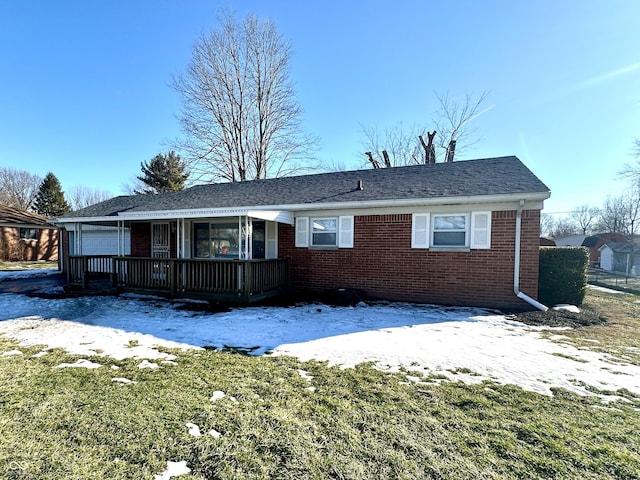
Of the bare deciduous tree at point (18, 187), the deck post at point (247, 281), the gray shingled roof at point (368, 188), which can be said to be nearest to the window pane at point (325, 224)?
the gray shingled roof at point (368, 188)

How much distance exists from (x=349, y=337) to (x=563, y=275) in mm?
7048

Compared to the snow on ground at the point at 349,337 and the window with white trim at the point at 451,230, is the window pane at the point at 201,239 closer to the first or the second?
the snow on ground at the point at 349,337

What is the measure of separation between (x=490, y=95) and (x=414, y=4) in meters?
15.2

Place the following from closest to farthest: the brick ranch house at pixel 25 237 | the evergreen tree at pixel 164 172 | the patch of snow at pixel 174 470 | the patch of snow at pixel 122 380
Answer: the patch of snow at pixel 174 470 < the patch of snow at pixel 122 380 < the brick ranch house at pixel 25 237 < the evergreen tree at pixel 164 172

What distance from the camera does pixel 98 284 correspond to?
11398mm

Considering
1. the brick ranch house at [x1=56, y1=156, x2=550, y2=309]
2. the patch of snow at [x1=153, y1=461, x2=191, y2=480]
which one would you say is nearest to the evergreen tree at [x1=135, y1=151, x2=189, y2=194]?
the brick ranch house at [x1=56, y1=156, x2=550, y2=309]

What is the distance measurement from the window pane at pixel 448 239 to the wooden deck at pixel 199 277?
186 inches

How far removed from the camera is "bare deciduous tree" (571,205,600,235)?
62844 millimetres

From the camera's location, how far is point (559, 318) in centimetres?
709

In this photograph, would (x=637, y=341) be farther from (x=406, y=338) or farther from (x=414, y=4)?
(x=414, y=4)

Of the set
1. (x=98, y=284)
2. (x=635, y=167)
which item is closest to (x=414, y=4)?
(x=98, y=284)

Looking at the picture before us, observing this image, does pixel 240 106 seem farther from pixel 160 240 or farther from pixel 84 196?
pixel 84 196

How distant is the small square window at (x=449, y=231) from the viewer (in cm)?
855

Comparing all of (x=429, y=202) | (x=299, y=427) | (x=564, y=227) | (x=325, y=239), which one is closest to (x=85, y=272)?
(x=325, y=239)
